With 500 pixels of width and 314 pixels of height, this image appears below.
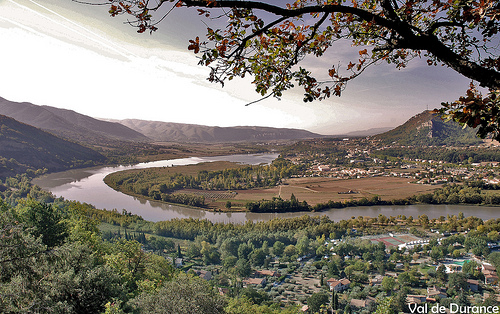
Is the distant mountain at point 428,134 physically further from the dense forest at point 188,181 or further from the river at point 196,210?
the river at point 196,210

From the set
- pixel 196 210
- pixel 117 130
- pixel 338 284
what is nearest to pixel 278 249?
pixel 338 284

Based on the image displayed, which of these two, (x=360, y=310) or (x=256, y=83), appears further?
(x=360, y=310)

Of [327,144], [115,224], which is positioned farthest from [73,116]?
[115,224]

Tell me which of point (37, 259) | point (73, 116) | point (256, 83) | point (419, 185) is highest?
point (73, 116)

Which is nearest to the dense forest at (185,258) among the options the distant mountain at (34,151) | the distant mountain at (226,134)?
the distant mountain at (34,151)

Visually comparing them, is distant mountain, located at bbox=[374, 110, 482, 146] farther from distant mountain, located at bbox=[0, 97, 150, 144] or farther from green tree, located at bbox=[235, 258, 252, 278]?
distant mountain, located at bbox=[0, 97, 150, 144]

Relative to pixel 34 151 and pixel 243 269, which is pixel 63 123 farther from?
pixel 243 269

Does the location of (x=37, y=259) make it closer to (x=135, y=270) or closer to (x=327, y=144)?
(x=135, y=270)
